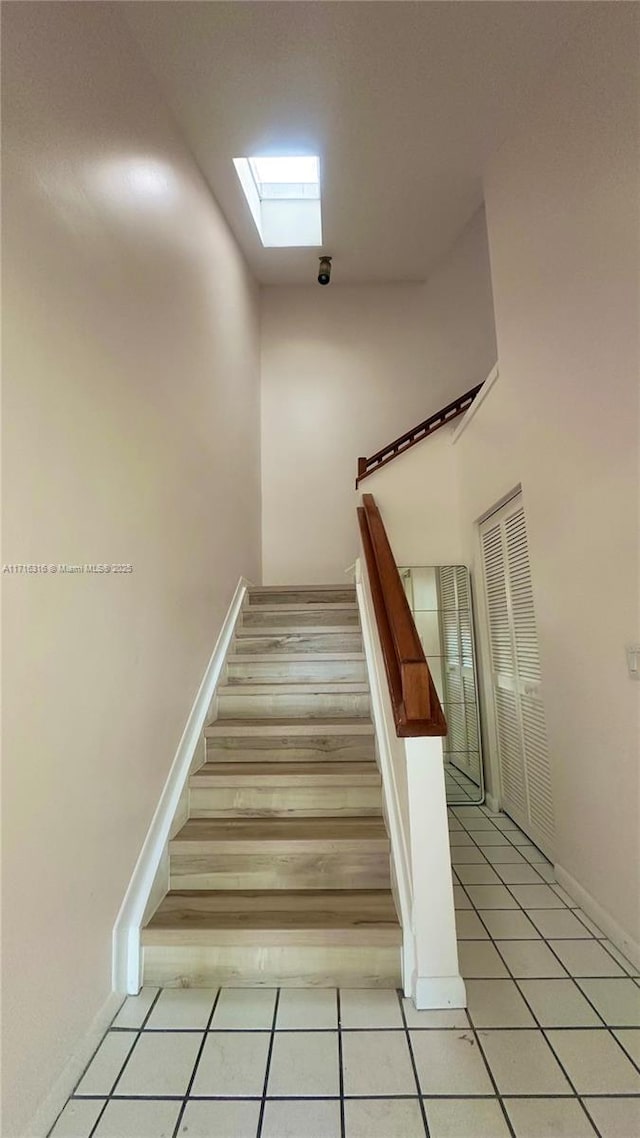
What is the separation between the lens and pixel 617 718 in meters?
1.82

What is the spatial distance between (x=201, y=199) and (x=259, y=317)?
71.0 inches

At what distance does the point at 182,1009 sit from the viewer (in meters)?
1.56

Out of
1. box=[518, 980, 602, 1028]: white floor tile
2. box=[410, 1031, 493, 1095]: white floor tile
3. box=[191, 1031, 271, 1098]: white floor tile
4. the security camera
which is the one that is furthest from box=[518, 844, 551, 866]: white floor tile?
the security camera

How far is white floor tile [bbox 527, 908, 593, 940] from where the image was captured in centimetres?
189

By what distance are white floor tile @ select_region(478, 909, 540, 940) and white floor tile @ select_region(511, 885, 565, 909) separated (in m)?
0.09

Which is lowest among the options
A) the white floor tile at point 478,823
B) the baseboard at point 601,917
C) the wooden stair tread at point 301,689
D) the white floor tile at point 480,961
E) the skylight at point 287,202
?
the white floor tile at point 480,961

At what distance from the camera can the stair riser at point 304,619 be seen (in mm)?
3490

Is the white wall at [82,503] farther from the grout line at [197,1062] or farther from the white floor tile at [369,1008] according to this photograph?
the white floor tile at [369,1008]

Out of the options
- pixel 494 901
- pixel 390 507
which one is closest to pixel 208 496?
Result: pixel 390 507

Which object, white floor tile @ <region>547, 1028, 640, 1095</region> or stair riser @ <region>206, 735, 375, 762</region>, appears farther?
stair riser @ <region>206, 735, 375, 762</region>

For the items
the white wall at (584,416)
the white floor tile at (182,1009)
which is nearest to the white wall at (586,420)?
the white wall at (584,416)

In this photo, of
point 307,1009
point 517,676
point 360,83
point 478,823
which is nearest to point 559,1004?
point 307,1009

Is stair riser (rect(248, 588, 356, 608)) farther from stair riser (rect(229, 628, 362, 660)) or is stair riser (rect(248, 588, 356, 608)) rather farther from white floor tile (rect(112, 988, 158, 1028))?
white floor tile (rect(112, 988, 158, 1028))

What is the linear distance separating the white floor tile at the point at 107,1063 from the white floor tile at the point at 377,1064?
607 millimetres
